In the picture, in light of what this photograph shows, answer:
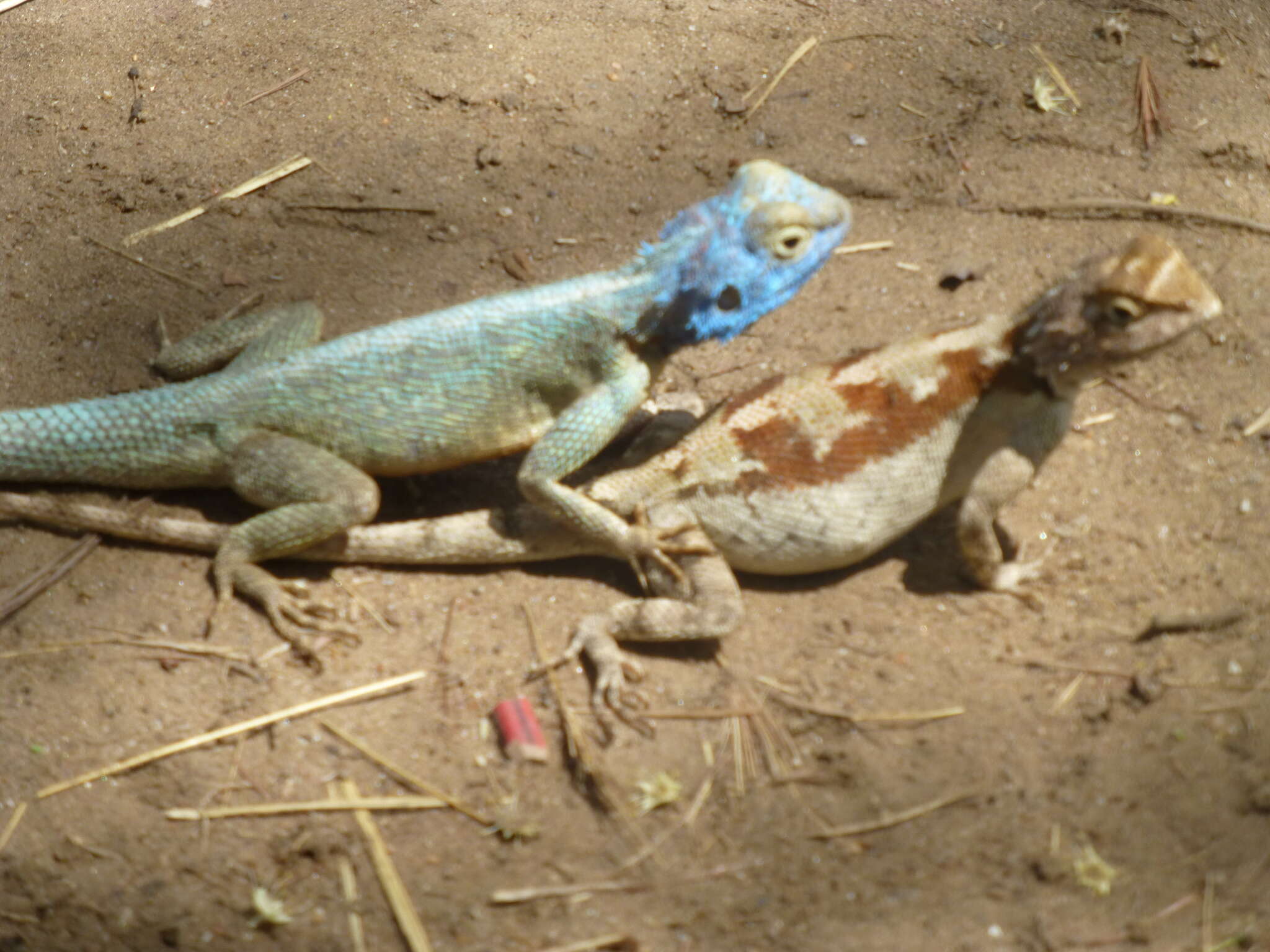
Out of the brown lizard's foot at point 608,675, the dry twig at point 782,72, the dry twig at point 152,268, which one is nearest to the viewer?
the brown lizard's foot at point 608,675

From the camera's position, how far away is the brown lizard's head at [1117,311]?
4180 mm

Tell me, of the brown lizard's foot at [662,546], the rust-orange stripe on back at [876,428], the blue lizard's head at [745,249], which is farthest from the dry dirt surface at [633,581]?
the blue lizard's head at [745,249]

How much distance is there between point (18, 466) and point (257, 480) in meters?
1.00

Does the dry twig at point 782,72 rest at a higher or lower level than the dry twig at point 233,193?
higher

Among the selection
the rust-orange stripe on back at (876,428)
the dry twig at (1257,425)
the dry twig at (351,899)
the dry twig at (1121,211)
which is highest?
the dry twig at (1121,211)

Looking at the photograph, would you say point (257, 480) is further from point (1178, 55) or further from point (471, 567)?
point (1178, 55)

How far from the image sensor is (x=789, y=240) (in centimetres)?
445

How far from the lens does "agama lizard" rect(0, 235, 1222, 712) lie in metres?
4.51

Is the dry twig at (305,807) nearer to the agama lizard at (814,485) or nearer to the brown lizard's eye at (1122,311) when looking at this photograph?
the agama lizard at (814,485)

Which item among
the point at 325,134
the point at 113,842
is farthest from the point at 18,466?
the point at 325,134

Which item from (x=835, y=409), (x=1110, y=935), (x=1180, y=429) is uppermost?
(x=835, y=409)

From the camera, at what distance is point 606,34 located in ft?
21.5

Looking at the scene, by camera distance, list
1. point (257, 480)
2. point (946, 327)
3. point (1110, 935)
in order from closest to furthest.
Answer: point (1110, 935) → point (257, 480) → point (946, 327)

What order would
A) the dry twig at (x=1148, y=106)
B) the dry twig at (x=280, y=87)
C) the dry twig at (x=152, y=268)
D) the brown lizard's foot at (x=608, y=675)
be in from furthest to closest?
the dry twig at (x=280, y=87), the dry twig at (x=1148, y=106), the dry twig at (x=152, y=268), the brown lizard's foot at (x=608, y=675)
